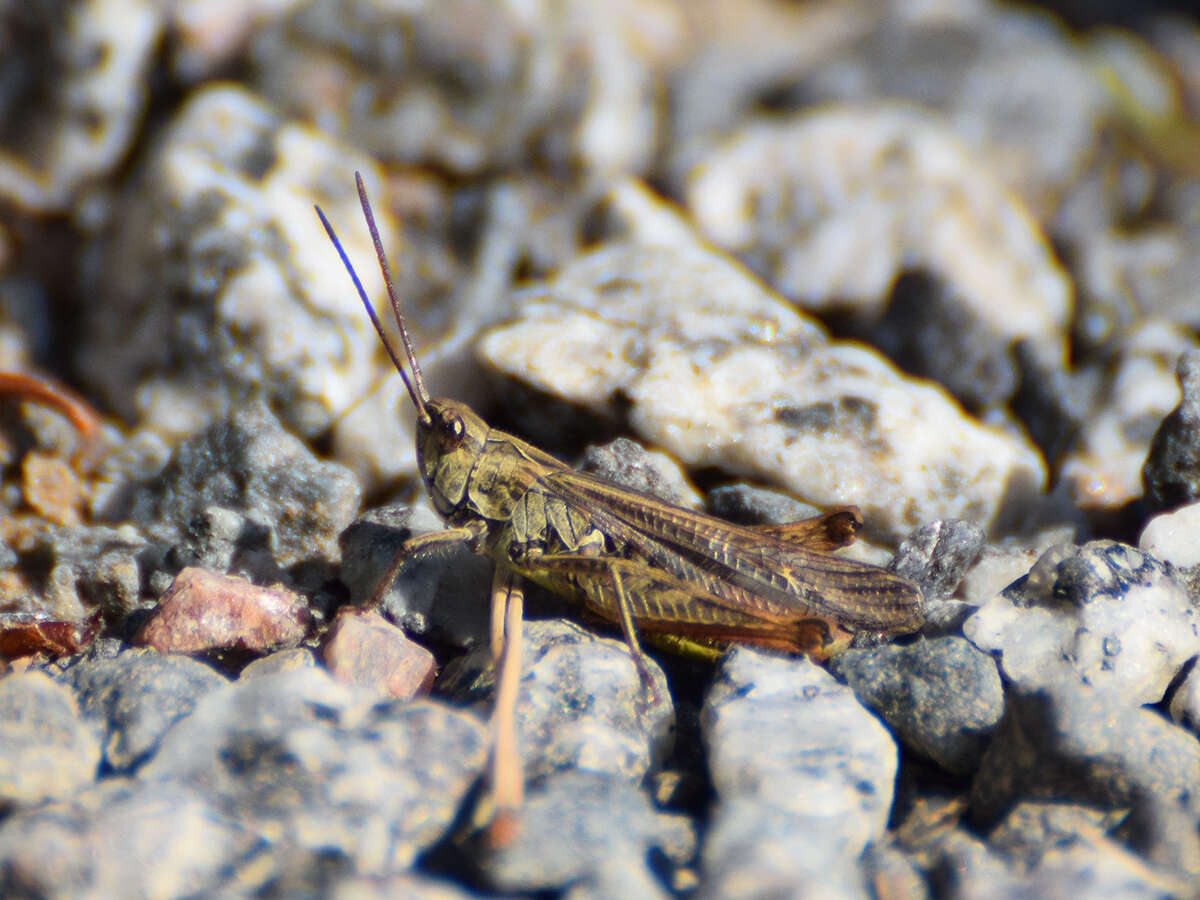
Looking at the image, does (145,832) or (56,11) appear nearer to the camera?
(145,832)

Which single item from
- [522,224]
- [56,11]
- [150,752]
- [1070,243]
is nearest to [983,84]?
[1070,243]

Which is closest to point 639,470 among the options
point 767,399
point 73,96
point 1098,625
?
point 767,399

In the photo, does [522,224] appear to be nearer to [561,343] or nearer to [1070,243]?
[561,343]

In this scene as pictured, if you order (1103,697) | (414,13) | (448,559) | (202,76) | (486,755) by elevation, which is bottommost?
(448,559)

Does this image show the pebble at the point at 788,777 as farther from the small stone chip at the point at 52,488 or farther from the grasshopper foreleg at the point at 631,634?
the small stone chip at the point at 52,488

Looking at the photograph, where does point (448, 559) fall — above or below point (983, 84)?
below

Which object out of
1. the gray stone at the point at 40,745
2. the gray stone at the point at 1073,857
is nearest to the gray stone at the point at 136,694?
the gray stone at the point at 40,745

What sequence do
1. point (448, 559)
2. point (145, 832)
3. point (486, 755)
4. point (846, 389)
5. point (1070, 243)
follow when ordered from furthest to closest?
1. point (1070, 243)
2. point (846, 389)
3. point (448, 559)
4. point (486, 755)
5. point (145, 832)

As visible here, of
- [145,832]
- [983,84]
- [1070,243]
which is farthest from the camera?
[983,84]

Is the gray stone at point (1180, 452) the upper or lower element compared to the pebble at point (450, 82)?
lower
